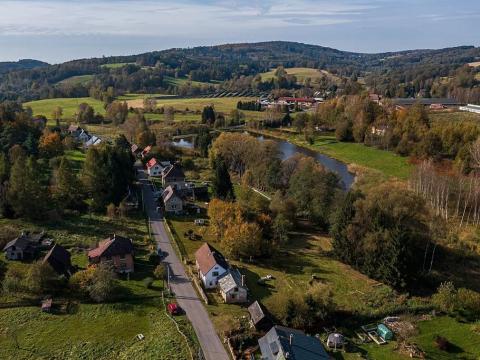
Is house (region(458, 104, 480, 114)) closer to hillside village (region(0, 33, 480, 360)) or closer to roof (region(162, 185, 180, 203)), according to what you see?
hillside village (region(0, 33, 480, 360))

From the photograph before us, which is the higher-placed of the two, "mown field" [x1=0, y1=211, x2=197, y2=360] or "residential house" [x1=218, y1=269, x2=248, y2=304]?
"residential house" [x1=218, y1=269, x2=248, y2=304]

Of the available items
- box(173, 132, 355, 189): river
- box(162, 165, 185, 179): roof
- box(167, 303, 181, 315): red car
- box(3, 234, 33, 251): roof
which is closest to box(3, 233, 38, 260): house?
box(3, 234, 33, 251): roof

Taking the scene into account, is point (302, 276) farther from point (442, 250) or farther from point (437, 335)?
point (442, 250)

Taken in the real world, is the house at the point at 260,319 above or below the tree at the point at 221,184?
below

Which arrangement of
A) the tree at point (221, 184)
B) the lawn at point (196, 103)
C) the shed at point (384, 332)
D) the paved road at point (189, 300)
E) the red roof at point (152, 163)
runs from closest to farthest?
the paved road at point (189, 300), the shed at point (384, 332), the tree at point (221, 184), the red roof at point (152, 163), the lawn at point (196, 103)

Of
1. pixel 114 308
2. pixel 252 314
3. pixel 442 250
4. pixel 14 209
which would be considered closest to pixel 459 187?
pixel 442 250

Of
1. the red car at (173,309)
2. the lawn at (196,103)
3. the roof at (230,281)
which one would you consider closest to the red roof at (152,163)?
the roof at (230,281)

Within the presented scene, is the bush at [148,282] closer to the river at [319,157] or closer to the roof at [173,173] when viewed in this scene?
the roof at [173,173]

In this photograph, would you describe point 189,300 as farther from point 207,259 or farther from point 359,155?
point 359,155
